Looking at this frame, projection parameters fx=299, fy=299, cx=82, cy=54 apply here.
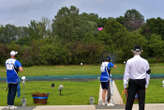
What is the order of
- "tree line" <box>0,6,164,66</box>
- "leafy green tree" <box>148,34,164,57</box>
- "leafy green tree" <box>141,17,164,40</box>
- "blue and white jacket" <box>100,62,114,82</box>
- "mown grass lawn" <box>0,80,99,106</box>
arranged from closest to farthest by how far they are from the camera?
"blue and white jacket" <box>100,62,114,82</box>
"mown grass lawn" <box>0,80,99,106</box>
"tree line" <box>0,6,164,66</box>
"leafy green tree" <box>148,34,164,57</box>
"leafy green tree" <box>141,17,164,40</box>

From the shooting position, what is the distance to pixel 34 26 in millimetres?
73688

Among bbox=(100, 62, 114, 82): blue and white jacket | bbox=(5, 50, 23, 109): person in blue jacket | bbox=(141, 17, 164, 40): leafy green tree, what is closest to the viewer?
bbox=(5, 50, 23, 109): person in blue jacket

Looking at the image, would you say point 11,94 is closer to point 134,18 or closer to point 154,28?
point 154,28

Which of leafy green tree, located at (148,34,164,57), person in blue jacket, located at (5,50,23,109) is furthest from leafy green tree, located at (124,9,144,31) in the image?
person in blue jacket, located at (5,50,23,109)

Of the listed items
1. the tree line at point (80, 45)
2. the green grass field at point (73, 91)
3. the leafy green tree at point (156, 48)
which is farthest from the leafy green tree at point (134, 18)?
the green grass field at point (73, 91)

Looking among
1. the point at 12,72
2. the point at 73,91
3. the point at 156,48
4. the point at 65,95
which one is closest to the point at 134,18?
the point at 156,48

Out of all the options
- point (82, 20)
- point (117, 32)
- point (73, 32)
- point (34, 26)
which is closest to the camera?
point (117, 32)

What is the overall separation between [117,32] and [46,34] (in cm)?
2228

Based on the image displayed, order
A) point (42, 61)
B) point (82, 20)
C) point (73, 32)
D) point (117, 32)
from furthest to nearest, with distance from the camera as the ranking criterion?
point (82, 20)
point (73, 32)
point (117, 32)
point (42, 61)

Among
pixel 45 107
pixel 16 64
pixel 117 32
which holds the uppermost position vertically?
A: pixel 117 32

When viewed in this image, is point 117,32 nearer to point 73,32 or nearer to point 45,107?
point 73,32

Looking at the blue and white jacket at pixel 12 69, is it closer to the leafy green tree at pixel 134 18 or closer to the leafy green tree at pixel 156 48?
the leafy green tree at pixel 156 48

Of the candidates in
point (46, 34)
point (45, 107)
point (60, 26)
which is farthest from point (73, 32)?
point (45, 107)

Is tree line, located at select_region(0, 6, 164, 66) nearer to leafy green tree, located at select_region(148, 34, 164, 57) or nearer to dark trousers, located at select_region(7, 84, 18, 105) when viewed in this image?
leafy green tree, located at select_region(148, 34, 164, 57)
